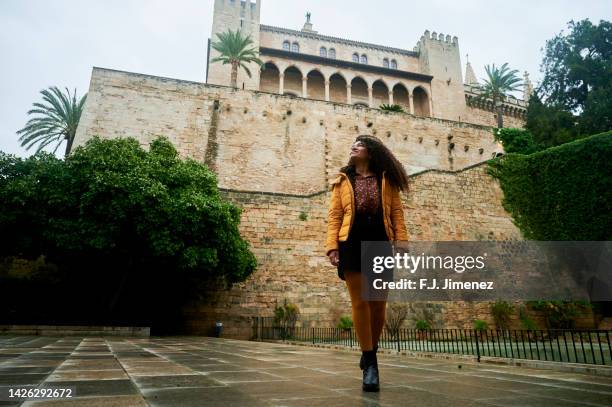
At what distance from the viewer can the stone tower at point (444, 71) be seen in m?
37.9

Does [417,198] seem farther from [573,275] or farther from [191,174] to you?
[191,174]

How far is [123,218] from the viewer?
12688 millimetres

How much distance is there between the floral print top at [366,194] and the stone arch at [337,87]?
1363 inches

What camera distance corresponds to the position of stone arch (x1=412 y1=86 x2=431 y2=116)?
38406 mm

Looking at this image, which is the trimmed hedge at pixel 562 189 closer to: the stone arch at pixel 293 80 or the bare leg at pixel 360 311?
the bare leg at pixel 360 311

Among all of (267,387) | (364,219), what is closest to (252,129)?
(364,219)

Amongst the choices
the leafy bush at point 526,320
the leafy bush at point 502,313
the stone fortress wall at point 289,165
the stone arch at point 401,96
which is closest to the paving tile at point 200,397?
the stone fortress wall at point 289,165

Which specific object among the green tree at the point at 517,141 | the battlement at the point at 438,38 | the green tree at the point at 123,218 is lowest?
the green tree at the point at 123,218

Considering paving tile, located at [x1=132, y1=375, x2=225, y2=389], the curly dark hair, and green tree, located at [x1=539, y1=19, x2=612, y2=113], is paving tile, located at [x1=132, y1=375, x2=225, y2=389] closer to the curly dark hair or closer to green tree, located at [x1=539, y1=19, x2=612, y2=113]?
the curly dark hair

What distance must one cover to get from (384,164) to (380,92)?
121 feet

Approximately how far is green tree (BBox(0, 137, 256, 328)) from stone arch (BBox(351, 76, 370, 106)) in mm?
25617

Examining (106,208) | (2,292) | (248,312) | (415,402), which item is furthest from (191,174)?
(415,402)

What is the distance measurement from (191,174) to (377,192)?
12.0 meters

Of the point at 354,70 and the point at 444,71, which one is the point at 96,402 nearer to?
the point at 354,70
